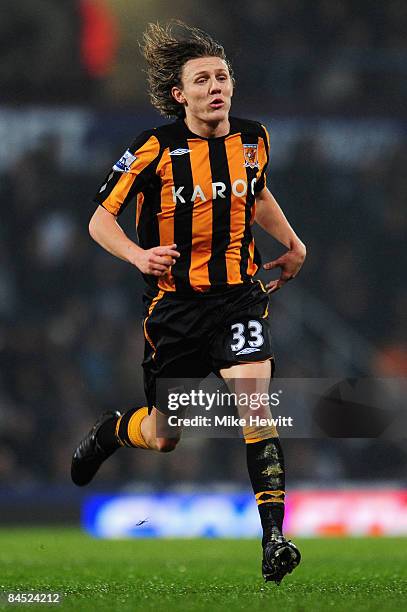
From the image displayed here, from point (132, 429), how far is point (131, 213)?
19.8ft

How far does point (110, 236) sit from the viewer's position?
4.94m

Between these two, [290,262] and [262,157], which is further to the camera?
[290,262]

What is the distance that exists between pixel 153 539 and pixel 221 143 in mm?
4766

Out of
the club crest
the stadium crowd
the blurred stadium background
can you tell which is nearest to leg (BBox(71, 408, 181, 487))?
the club crest

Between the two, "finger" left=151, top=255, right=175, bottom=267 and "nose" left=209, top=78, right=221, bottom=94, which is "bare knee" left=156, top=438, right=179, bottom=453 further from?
"nose" left=209, top=78, right=221, bottom=94

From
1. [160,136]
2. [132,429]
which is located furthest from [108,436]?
[160,136]

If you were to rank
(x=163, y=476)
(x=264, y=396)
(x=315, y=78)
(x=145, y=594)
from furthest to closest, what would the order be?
(x=315, y=78) → (x=163, y=476) → (x=264, y=396) → (x=145, y=594)

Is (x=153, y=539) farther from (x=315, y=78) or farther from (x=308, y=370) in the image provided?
(x=315, y=78)

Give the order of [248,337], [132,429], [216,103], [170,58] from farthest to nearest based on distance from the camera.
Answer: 1. [132,429]
2. [170,58]
3. [216,103]
4. [248,337]

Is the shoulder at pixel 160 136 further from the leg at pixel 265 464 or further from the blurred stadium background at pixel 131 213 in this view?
the blurred stadium background at pixel 131 213

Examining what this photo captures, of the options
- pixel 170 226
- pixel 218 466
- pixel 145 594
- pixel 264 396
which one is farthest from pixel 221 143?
pixel 218 466

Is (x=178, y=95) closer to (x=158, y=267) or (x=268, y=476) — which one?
(x=158, y=267)

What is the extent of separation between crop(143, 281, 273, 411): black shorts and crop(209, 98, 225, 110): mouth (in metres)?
0.69

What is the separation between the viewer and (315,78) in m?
11.6
